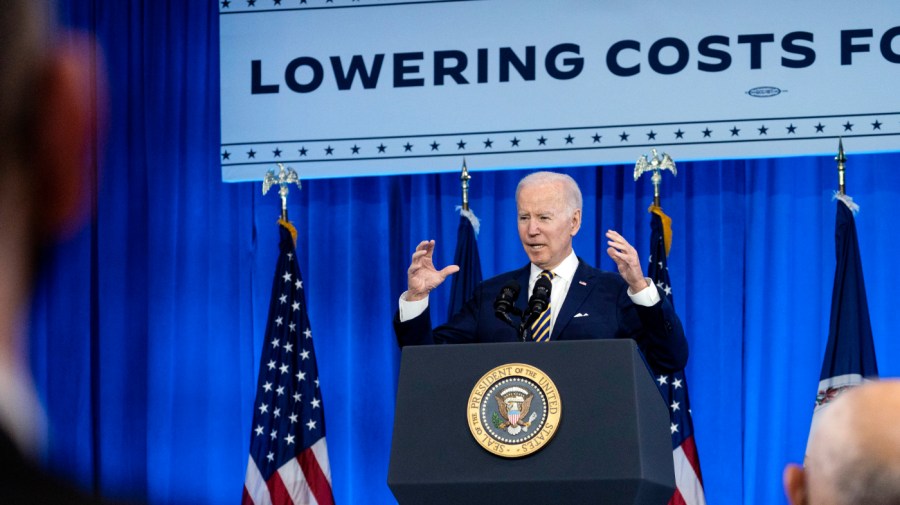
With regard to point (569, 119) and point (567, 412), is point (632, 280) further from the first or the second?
point (569, 119)

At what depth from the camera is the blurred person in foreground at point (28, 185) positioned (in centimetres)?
30

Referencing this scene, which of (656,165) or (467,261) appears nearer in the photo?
(656,165)

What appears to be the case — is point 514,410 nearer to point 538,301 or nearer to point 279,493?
point 538,301

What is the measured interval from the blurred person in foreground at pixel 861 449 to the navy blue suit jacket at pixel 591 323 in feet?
8.73

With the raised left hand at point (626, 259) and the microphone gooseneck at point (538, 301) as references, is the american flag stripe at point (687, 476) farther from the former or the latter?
the microphone gooseneck at point (538, 301)

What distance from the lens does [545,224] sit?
429 cm

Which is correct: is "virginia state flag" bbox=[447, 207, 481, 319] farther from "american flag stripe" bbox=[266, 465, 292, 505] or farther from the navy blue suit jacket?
the navy blue suit jacket

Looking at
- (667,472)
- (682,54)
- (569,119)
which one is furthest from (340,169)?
(667,472)

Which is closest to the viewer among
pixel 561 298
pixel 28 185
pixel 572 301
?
pixel 28 185

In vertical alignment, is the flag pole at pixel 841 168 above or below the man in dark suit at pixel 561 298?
above

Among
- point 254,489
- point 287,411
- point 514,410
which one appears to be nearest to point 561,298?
point 514,410

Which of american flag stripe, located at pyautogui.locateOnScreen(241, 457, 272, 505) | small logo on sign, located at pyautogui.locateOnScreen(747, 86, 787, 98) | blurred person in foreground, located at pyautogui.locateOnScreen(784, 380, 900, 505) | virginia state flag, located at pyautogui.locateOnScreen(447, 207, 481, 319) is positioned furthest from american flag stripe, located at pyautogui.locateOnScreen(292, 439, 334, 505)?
blurred person in foreground, located at pyautogui.locateOnScreen(784, 380, 900, 505)

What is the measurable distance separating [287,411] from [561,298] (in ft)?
8.55

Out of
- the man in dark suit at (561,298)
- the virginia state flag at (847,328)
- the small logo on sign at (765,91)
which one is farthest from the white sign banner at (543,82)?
the man in dark suit at (561,298)
